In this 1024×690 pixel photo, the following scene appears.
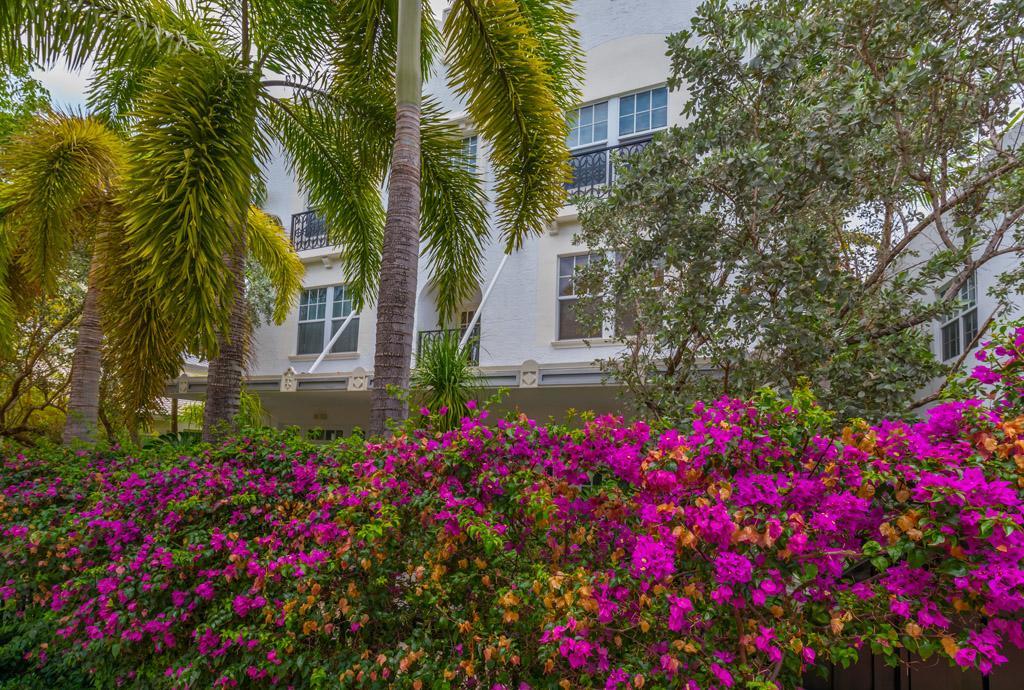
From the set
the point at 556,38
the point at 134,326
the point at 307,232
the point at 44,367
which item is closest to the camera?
the point at 134,326

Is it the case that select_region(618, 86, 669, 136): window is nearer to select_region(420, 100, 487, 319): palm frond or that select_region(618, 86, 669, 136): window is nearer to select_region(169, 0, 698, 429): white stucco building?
select_region(169, 0, 698, 429): white stucco building

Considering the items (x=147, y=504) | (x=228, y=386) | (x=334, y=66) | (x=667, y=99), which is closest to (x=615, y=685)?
(x=147, y=504)

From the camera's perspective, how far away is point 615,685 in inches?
109

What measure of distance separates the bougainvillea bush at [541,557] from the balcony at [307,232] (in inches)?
421

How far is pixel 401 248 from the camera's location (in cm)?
619

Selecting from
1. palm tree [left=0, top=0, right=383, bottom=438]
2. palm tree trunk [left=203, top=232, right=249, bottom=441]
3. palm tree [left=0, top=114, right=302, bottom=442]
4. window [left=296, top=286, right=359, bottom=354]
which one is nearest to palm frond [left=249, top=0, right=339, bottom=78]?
palm tree [left=0, top=0, right=383, bottom=438]

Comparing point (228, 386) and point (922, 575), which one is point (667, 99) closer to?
point (228, 386)

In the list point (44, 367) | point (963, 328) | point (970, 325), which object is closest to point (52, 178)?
point (44, 367)

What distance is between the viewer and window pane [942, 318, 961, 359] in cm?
967

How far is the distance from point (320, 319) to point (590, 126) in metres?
7.52

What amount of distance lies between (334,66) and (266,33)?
2.96ft

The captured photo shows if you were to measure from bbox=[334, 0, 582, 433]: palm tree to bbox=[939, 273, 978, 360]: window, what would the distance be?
540cm

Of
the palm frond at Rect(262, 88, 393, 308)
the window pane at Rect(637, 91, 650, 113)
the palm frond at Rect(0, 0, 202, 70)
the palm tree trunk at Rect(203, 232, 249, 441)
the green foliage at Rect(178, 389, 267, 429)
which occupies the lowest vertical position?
the green foliage at Rect(178, 389, 267, 429)

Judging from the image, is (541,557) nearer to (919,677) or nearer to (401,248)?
(919,677)
